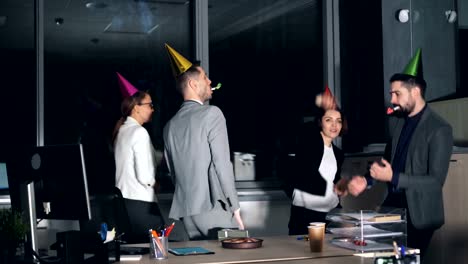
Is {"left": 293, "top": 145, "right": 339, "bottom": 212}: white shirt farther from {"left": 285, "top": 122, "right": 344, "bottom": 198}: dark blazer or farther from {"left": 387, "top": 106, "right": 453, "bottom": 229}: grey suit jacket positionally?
{"left": 387, "top": 106, "right": 453, "bottom": 229}: grey suit jacket

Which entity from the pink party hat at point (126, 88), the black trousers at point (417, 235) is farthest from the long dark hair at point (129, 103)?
the black trousers at point (417, 235)

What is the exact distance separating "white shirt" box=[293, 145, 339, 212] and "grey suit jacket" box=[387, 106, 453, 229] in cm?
75

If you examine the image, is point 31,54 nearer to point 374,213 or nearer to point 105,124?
point 105,124

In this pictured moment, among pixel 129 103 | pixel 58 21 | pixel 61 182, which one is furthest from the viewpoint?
pixel 58 21

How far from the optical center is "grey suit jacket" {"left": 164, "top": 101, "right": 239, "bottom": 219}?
144 inches

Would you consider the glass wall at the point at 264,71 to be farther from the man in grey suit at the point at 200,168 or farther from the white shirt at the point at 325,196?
the man in grey suit at the point at 200,168

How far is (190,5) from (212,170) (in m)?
2.25

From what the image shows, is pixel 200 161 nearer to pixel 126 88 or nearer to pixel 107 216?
pixel 107 216

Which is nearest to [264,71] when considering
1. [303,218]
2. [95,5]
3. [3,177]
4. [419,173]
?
[95,5]

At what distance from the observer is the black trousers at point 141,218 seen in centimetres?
404

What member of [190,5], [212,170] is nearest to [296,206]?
[212,170]

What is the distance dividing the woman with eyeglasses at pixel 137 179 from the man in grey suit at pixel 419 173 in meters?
1.17

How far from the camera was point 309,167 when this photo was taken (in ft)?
14.5

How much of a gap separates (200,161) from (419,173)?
113cm
